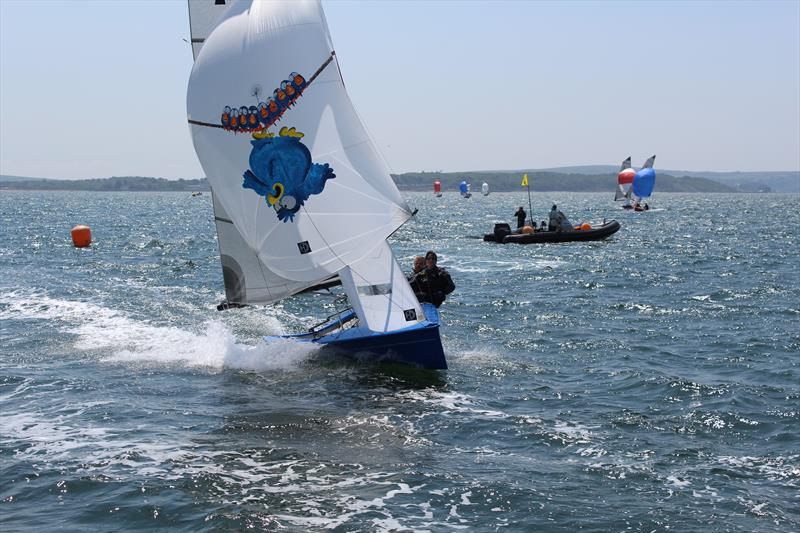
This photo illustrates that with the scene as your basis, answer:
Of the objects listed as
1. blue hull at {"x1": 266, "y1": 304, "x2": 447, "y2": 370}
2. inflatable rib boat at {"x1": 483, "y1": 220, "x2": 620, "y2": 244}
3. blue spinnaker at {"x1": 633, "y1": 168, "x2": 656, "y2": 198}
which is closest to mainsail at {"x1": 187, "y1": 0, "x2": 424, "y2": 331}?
blue hull at {"x1": 266, "y1": 304, "x2": 447, "y2": 370}

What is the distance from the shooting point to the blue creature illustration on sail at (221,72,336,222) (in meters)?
17.0

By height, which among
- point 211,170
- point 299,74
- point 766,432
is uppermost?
point 299,74

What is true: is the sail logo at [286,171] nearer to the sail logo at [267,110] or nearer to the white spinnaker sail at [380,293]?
the sail logo at [267,110]

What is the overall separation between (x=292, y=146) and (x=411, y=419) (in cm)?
590

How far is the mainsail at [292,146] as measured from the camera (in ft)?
55.4

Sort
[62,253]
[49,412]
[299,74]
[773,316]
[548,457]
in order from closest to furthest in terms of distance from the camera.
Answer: [548,457], [49,412], [299,74], [773,316], [62,253]

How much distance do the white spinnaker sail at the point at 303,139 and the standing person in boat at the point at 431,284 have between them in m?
2.29

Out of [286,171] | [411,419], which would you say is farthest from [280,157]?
[411,419]

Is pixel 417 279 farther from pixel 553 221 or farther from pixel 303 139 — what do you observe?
pixel 553 221

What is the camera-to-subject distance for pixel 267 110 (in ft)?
55.8

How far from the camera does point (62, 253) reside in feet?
142

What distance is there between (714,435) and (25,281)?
24.6 meters

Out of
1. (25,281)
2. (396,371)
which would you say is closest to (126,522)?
(396,371)

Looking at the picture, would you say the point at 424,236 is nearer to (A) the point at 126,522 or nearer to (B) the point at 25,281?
(B) the point at 25,281
